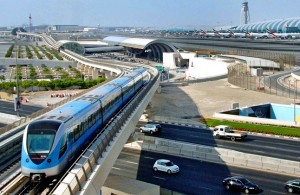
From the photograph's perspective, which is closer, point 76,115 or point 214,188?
point 76,115

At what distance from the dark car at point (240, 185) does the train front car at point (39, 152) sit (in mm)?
10470

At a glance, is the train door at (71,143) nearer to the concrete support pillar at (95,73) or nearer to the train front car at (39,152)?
the train front car at (39,152)

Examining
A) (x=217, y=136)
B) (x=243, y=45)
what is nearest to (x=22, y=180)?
(x=217, y=136)

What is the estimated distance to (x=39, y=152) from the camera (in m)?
12.8

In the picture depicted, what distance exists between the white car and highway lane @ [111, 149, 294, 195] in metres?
0.25

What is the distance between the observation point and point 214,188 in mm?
21141

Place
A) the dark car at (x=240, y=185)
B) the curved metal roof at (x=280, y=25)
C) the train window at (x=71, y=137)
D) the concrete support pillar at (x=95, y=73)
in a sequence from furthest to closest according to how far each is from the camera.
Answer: the curved metal roof at (x=280, y=25)
the concrete support pillar at (x=95, y=73)
the dark car at (x=240, y=185)
the train window at (x=71, y=137)

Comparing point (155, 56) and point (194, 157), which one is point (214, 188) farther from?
point (155, 56)

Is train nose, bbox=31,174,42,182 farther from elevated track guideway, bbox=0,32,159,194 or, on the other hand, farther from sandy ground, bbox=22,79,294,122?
sandy ground, bbox=22,79,294,122

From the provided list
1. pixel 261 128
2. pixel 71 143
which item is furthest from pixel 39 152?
pixel 261 128

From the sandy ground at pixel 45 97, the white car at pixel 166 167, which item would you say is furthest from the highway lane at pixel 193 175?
the sandy ground at pixel 45 97

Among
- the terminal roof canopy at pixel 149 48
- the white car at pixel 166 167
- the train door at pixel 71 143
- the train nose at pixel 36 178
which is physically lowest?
the white car at pixel 166 167

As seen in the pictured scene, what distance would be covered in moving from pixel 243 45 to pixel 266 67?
118 feet

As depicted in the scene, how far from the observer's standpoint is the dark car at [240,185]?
66.4 ft
